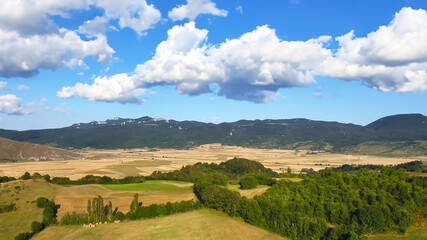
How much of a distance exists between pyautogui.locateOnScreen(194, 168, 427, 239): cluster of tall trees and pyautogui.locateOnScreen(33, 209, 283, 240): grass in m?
3.44

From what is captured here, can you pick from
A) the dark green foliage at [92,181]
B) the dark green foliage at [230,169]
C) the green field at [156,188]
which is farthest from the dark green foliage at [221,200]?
the dark green foliage at [230,169]

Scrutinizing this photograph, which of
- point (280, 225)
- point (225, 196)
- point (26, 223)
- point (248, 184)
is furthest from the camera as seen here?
point (248, 184)

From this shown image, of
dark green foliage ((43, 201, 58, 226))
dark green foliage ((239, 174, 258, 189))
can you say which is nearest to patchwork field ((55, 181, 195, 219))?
dark green foliage ((43, 201, 58, 226))

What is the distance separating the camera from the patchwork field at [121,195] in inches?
3029

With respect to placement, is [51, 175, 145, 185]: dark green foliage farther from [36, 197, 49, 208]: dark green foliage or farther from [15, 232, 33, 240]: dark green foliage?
[15, 232, 33, 240]: dark green foliage

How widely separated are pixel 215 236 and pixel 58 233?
98.7ft

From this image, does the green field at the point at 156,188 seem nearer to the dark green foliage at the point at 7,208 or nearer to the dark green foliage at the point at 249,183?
the dark green foliage at the point at 249,183

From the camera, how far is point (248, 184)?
9494 centimetres

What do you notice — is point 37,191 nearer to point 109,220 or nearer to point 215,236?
point 109,220

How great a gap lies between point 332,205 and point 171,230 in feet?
109

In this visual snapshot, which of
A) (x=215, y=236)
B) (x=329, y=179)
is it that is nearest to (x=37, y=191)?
(x=215, y=236)

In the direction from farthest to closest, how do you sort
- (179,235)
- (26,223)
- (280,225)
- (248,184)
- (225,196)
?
(248,184)
(225,196)
(26,223)
(280,225)
(179,235)

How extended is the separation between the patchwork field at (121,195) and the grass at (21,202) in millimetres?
4245

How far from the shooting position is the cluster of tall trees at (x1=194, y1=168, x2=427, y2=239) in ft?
202
